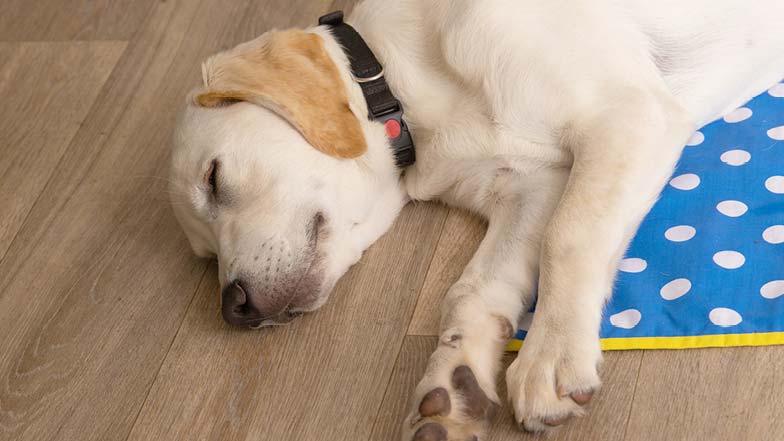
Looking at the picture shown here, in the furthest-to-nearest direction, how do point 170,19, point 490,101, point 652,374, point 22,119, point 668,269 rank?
point 170,19, point 22,119, point 490,101, point 668,269, point 652,374

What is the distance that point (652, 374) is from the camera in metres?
1.99

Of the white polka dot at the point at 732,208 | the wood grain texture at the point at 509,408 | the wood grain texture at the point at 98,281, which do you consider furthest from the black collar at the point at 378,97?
the white polka dot at the point at 732,208

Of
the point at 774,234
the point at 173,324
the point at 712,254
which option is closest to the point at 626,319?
the point at 712,254

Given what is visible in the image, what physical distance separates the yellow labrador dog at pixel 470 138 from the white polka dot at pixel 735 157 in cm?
12

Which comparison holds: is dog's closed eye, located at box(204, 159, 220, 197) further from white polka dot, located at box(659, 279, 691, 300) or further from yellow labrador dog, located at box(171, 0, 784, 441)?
white polka dot, located at box(659, 279, 691, 300)

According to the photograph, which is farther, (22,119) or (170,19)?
(170,19)

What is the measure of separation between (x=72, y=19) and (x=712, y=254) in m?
→ 2.48

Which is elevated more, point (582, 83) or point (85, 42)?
point (582, 83)

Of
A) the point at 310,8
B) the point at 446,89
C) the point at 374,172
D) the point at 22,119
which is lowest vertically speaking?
the point at 22,119

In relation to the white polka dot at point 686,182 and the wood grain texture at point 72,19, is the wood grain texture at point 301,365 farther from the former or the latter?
the wood grain texture at point 72,19

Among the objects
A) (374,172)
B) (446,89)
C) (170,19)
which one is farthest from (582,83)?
(170,19)

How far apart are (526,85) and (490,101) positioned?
9 centimetres

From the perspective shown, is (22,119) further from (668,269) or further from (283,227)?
(668,269)

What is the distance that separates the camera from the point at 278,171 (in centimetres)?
228
